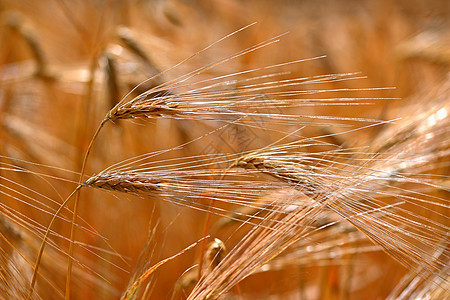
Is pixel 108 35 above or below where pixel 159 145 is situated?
above

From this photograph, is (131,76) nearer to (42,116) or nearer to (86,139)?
(86,139)

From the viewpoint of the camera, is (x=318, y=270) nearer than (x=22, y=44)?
Yes

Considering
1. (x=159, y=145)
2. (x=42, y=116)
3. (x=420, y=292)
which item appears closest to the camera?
(x=420, y=292)

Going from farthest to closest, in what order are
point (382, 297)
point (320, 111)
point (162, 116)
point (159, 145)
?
point (320, 111) → point (159, 145) → point (382, 297) → point (162, 116)

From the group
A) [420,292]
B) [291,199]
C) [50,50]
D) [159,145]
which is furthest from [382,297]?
[50,50]

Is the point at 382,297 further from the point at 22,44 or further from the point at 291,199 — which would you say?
the point at 22,44

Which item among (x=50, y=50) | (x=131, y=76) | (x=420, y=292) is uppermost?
(x=50, y=50)
